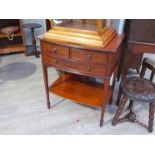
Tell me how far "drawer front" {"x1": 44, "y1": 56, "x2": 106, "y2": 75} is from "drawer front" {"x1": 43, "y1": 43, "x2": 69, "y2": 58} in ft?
0.15

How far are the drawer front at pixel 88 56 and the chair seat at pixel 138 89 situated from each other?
36cm

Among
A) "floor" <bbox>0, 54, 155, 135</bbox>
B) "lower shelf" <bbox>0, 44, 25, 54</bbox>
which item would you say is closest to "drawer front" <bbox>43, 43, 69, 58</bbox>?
"floor" <bbox>0, 54, 155, 135</bbox>

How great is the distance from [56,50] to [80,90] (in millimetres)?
543

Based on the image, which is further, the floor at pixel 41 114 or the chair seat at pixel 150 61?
the chair seat at pixel 150 61

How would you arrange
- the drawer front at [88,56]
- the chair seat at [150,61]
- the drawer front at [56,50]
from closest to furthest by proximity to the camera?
the drawer front at [88,56], the drawer front at [56,50], the chair seat at [150,61]

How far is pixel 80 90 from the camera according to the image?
178 centimetres

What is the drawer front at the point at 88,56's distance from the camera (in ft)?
4.20

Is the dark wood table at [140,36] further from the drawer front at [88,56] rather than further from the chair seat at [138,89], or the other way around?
the drawer front at [88,56]

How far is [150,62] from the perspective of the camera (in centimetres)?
180

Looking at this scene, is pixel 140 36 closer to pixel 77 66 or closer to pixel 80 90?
pixel 77 66

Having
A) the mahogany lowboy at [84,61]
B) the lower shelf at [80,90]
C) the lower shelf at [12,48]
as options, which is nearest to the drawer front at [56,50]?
the mahogany lowboy at [84,61]

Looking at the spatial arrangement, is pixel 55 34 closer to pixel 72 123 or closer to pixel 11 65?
pixel 72 123
